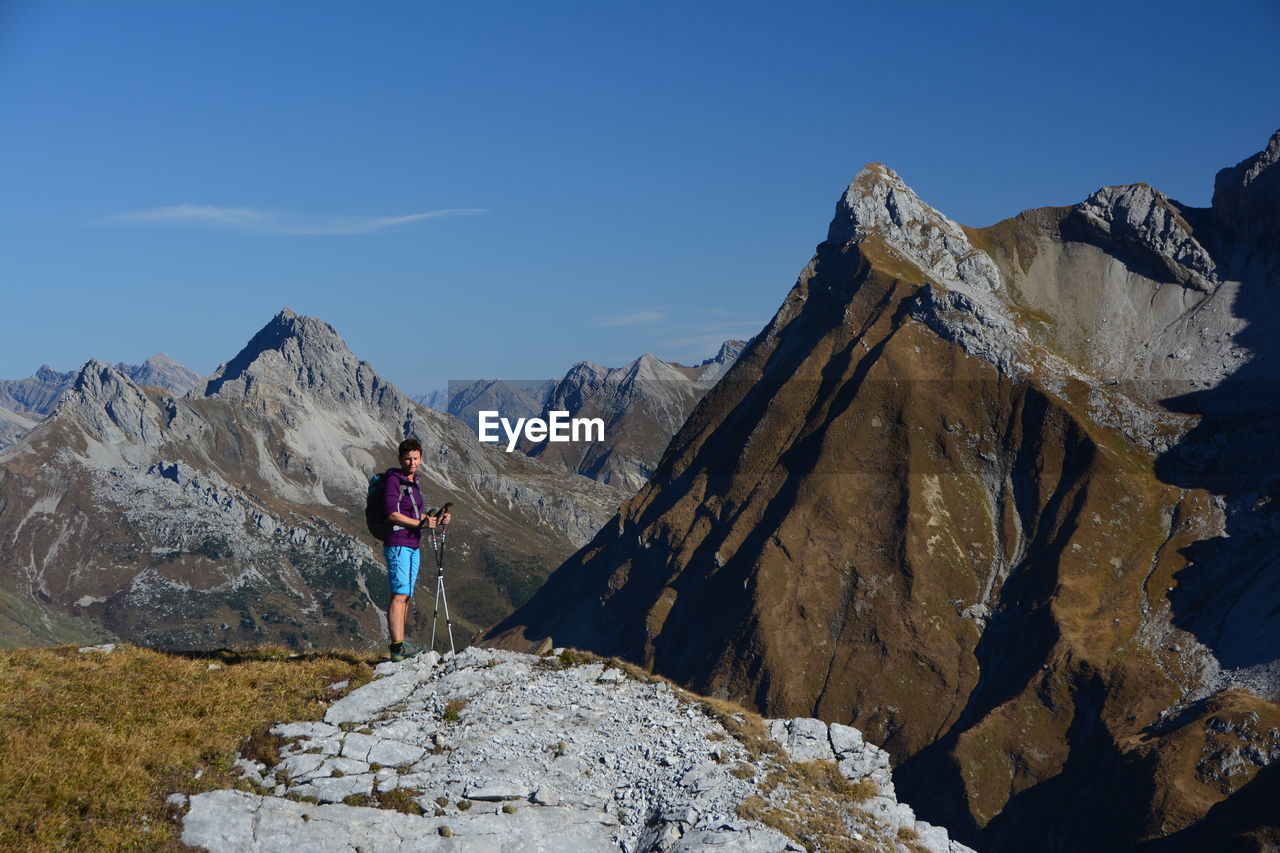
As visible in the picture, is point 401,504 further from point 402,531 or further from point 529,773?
point 529,773

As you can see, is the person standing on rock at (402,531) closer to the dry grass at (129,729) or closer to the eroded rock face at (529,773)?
the eroded rock face at (529,773)

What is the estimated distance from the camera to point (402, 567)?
28.1 meters

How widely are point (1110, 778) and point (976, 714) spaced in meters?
35.1

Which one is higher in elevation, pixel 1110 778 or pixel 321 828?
pixel 321 828

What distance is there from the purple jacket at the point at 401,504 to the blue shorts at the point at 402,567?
0.59 feet

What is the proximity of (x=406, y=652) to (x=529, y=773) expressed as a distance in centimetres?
794

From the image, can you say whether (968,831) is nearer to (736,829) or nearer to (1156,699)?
(1156,699)

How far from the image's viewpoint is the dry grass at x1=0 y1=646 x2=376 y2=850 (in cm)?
1947

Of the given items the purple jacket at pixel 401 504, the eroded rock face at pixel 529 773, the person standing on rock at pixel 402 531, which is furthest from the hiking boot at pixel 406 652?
the purple jacket at pixel 401 504

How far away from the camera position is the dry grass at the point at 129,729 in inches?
766

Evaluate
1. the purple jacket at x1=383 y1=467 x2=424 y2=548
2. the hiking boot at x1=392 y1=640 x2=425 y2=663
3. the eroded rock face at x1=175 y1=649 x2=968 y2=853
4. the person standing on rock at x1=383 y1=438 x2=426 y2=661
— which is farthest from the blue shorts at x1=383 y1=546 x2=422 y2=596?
the eroded rock face at x1=175 y1=649 x2=968 y2=853

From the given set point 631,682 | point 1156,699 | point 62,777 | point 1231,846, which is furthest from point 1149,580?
point 62,777

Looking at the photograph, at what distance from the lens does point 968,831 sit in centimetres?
16962

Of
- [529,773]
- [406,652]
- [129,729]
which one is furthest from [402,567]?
[129,729]
